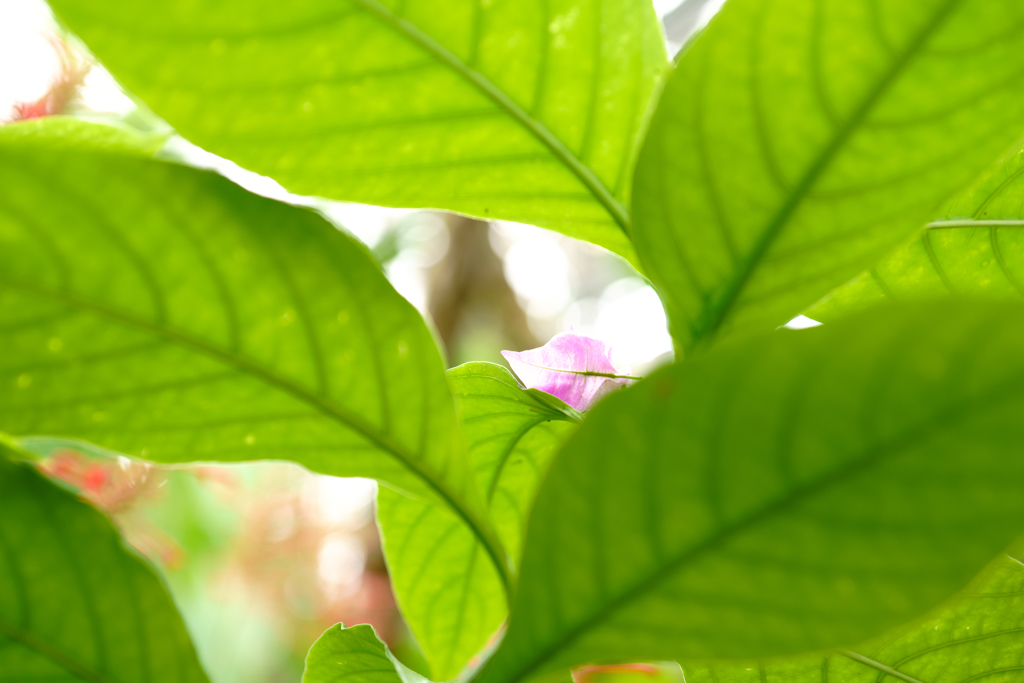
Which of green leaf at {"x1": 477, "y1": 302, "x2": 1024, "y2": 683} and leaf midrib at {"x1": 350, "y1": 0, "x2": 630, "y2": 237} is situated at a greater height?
leaf midrib at {"x1": 350, "y1": 0, "x2": 630, "y2": 237}

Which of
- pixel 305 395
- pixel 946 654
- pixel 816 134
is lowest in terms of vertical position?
pixel 946 654

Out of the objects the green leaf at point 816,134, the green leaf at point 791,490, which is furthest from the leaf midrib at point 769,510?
the green leaf at point 816,134

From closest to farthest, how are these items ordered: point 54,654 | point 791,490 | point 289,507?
point 791,490, point 54,654, point 289,507

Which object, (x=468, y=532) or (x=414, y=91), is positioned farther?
(x=468, y=532)

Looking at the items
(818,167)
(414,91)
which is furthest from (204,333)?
(818,167)

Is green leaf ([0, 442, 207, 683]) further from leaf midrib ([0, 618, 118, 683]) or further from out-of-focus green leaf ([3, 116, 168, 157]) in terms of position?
out-of-focus green leaf ([3, 116, 168, 157])

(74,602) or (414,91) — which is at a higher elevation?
(414,91)

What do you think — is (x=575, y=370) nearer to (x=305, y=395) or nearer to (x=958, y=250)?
(x=305, y=395)

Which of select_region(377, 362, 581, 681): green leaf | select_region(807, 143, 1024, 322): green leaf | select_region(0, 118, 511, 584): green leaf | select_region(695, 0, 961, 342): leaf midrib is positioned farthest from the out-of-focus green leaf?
select_region(807, 143, 1024, 322): green leaf
